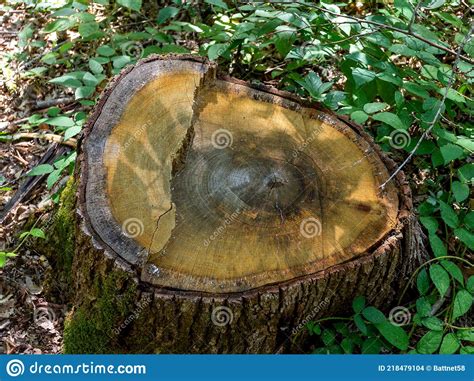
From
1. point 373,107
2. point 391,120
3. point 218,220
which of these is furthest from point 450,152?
point 218,220

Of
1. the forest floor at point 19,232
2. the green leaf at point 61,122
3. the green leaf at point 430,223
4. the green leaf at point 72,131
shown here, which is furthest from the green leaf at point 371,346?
the green leaf at point 61,122

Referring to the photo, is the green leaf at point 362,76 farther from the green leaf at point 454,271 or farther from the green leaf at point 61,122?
the green leaf at point 61,122

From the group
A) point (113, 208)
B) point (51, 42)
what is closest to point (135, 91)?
point (113, 208)

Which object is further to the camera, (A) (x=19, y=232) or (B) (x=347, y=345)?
(A) (x=19, y=232)

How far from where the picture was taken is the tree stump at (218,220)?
2.41 m

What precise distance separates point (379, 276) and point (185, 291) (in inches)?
34.9

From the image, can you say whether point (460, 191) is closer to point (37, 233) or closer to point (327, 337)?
point (327, 337)

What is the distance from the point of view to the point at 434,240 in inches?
114

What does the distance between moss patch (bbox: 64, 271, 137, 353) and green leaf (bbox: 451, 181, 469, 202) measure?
1594 millimetres

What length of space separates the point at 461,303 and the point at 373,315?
1.35 feet

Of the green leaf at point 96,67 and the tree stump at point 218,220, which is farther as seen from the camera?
the green leaf at point 96,67

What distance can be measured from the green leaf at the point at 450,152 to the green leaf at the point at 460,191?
20 cm

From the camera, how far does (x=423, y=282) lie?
9.35ft

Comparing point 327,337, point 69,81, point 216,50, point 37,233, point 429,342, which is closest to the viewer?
point 429,342
